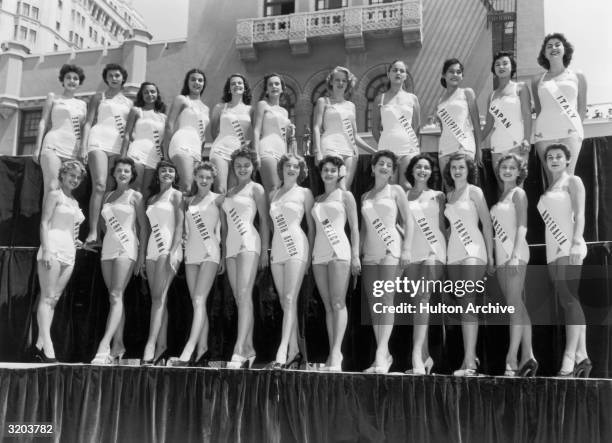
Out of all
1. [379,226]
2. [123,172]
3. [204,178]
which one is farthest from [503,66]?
[123,172]

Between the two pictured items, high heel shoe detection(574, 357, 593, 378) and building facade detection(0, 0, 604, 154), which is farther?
building facade detection(0, 0, 604, 154)

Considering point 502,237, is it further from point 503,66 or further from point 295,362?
point 295,362

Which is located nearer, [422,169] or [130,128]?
[422,169]

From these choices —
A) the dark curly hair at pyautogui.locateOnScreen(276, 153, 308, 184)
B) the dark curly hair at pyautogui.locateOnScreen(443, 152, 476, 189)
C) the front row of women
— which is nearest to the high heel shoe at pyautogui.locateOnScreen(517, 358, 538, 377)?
the front row of women

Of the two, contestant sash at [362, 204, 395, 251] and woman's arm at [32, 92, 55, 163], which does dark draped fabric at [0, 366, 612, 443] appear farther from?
woman's arm at [32, 92, 55, 163]

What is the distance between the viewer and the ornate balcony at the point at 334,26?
16.6m

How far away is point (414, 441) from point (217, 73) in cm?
1451

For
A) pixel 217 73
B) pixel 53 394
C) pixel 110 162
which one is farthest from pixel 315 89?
pixel 53 394

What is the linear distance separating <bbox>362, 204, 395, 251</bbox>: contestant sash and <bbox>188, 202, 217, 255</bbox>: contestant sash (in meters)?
1.26

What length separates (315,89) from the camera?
679 inches

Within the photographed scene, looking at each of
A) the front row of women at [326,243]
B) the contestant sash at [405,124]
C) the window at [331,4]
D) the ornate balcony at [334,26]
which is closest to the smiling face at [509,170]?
the front row of women at [326,243]

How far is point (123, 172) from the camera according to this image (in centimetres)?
580

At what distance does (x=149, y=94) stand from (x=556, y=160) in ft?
11.9

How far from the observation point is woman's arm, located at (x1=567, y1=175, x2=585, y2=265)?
15.6 feet
